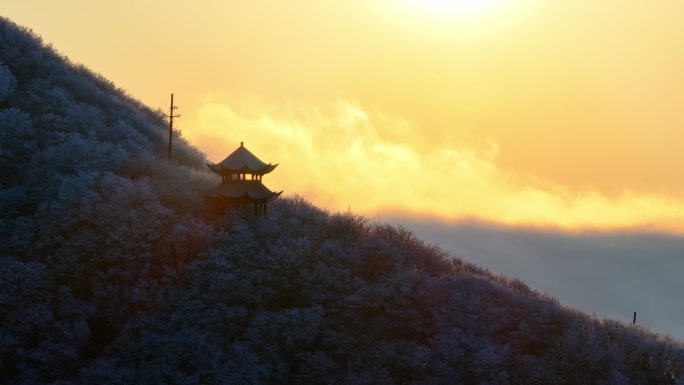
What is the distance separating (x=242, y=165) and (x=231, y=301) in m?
9.92

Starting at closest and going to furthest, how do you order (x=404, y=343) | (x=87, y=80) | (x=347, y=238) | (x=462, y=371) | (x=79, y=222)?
(x=462, y=371) < (x=404, y=343) < (x=79, y=222) < (x=347, y=238) < (x=87, y=80)

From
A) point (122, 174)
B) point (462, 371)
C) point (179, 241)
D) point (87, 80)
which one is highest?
point (87, 80)

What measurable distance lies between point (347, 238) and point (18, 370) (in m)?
20.1

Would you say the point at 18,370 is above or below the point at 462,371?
below

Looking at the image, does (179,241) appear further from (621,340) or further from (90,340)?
(621,340)

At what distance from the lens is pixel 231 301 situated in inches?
1314

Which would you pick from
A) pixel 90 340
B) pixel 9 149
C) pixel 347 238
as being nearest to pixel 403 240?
pixel 347 238

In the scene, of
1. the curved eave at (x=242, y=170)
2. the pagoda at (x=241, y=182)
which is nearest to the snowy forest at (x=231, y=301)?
the pagoda at (x=241, y=182)

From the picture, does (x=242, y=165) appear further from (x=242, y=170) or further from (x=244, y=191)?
(x=244, y=191)

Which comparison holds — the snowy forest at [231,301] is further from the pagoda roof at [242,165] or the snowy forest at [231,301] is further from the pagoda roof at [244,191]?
the pagoda roof at [242,165]

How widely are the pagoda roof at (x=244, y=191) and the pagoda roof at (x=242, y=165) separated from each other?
805mm

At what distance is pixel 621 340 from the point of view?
32062mm

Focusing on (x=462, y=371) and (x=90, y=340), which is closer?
(x=462, y=371)

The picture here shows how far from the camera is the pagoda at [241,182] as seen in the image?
3912 centimetres
